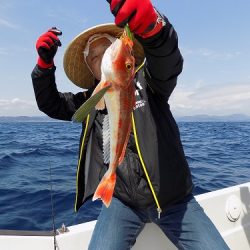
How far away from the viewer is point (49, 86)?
330 cm

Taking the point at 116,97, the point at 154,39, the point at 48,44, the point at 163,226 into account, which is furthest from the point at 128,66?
the point at 163,226

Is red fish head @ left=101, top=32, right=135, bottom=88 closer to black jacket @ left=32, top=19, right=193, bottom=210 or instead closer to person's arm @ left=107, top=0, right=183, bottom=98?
person's arm @ left=107, top=0, right=183, bottom=98

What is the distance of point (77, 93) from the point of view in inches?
148

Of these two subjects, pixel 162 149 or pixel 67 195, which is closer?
pixel 162 149

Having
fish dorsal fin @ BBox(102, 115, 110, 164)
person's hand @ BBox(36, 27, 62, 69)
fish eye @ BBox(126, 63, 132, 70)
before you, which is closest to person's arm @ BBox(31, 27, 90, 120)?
person's hand @ BBox(36, 27, 62, 69)

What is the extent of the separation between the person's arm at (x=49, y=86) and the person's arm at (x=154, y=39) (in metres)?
0.85

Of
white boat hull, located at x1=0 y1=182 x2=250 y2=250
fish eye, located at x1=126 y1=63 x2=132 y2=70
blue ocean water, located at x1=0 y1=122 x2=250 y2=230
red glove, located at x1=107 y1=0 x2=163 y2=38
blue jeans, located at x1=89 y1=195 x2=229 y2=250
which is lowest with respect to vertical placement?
blue ocean water, located at x1=0 y1=122 x2=250 y2=230

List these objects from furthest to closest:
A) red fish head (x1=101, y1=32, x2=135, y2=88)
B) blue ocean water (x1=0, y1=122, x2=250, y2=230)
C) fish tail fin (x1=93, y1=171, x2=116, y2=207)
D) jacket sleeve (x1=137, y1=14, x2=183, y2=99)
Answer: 1. blue ocean water (x1=0, y1=122, x2=250, y2=230)
2. jacket sleeve (x1=137, y1=14, x2=183, y2=99)
3. fish tail fin (x1=93, y1=171, x2=116, y2=207)
4. red fish head (x1=101, y1=32, x2=135, y2=88)

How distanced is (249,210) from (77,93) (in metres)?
2.79

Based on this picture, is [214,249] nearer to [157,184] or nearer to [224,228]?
[157,184]

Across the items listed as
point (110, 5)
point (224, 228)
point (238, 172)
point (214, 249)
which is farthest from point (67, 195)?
point (238, 172)

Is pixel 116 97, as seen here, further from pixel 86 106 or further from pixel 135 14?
pixel 135 14

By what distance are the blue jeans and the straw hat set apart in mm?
1374

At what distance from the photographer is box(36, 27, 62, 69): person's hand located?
9.08 ft
